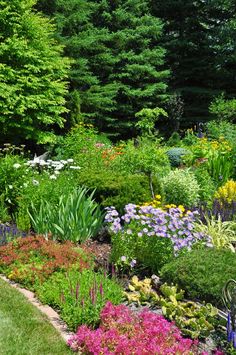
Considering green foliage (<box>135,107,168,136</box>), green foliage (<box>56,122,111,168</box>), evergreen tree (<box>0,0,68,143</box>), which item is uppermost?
evergreen tree (<box>0,0,68,143</box>)

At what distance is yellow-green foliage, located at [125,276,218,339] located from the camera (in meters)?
4.07

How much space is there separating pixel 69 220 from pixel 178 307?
2483 mm

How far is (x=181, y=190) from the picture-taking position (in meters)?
8.63

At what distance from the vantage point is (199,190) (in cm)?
927

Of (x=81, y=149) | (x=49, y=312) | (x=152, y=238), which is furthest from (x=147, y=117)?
(x=49, y=312)

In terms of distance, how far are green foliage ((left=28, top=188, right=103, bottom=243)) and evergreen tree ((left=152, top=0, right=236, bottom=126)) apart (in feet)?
50.0

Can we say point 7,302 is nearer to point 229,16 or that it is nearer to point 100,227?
point 100,227

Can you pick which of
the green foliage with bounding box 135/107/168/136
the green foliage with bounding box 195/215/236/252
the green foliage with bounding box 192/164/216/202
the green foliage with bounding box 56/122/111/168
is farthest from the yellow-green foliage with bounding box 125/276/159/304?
the green foliage with bounding box 135/107/168/136

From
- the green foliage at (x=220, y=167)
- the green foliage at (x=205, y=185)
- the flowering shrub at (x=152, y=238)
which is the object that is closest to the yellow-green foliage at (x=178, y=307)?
the flowering shrub at (x=152, y=238)

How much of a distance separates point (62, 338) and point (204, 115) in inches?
739

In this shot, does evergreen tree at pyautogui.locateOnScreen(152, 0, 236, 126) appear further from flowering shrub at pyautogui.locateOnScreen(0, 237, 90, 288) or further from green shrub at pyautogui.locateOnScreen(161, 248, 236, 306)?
green shrub at pyautogui.locateOnScreen(161, 248, 236, 306)

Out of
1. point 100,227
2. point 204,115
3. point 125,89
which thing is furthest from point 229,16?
point 100,227

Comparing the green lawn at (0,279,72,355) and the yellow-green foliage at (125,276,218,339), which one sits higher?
the yellow-green foliage at (125,276,218,339)

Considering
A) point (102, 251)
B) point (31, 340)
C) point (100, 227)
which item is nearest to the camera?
point (31, 340)
